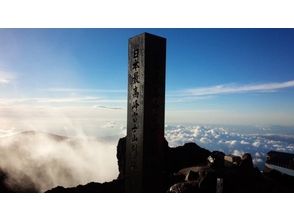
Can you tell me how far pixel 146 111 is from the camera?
5047 millimetres

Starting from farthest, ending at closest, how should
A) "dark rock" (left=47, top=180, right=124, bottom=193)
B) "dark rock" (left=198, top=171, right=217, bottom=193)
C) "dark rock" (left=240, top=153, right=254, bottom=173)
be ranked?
1. "dark rock" (left=47, top=180, right=124, bottom=193)
2. "dark rock" (left=240, top=153, right=254, bottom=173)
3. "dark rock" (left=198, top=171, right=217, bottom=193)

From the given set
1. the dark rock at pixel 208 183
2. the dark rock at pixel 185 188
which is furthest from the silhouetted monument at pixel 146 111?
the dark rock at pixel 208 183

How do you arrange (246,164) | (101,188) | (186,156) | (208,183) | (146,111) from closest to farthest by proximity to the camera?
(146,111)
(208,183)
(246,164)
(101,188)
(186,156)

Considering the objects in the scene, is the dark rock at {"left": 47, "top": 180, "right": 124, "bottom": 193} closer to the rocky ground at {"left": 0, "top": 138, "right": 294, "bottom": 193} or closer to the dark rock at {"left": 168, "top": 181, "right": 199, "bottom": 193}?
the rocky ground at {"left": 0, "top": 138, "right": 294, "bottom": 193}

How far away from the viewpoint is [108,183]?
13.5 m

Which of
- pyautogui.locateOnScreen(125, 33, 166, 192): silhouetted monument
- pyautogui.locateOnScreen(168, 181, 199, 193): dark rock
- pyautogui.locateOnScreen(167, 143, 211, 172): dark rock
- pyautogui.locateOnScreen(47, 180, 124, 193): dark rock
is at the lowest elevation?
pyautogui.locateOnScreen(47, 180, 124, 193): dark rock

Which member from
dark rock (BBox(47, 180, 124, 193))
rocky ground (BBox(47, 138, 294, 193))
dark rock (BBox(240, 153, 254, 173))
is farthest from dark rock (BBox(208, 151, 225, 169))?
dark rock (BBox(47, 180, 124, 193))

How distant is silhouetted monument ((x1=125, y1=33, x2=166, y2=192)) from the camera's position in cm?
506

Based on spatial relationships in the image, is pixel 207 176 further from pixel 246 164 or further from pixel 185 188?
pixel 246 164

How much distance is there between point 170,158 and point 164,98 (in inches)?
A: 356

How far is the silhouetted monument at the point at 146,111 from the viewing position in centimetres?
506

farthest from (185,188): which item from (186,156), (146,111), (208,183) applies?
(186,156)

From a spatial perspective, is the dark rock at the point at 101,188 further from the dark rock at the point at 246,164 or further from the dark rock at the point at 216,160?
the dark rock at the point at 246,164
